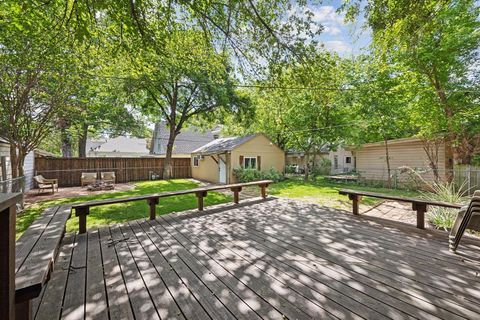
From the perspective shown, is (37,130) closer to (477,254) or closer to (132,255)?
(132,255)

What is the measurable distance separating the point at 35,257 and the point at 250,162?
13192 mm

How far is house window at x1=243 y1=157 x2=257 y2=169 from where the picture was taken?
14.7 meters

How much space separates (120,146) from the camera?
2767cm

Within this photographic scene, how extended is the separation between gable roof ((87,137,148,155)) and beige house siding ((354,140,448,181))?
2564 centimetres

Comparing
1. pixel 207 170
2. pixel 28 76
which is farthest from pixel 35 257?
pixel 207 170

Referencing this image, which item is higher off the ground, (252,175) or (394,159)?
(394,159)

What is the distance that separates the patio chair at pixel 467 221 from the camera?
114 inches

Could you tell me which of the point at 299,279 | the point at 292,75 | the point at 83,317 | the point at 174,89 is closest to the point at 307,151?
the point at 174,89

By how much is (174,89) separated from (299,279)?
14.2 meters

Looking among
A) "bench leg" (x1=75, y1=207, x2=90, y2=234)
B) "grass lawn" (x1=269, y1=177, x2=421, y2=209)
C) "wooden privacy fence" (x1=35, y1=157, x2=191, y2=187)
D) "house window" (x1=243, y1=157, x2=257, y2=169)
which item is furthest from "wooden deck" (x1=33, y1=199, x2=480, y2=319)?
"wooden privacy fence" (x1=35, y1=157, x2=191, y2=187)

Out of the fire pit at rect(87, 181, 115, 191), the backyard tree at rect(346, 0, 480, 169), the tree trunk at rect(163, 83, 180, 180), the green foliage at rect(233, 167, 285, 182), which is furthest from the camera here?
the tree trunk at rect(163, 83, 180, 180)

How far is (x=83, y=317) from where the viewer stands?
6.30ft

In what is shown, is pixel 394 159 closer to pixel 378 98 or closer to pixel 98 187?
pixel 378 98

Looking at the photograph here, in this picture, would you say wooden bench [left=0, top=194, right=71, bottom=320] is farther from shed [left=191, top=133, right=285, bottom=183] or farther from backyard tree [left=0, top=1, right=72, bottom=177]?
shed [left=191, top=133, right=285, bottom=183]
